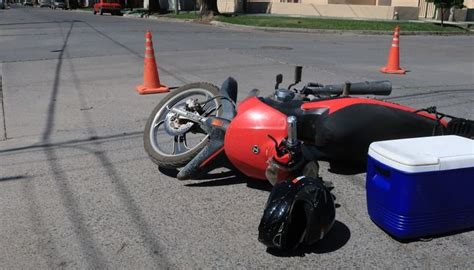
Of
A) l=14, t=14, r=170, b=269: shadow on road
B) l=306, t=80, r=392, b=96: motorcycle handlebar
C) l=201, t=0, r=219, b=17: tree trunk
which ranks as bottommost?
l=14, t=14, r=170, b=269: shadow on road

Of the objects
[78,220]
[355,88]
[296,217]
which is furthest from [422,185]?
[78,220]

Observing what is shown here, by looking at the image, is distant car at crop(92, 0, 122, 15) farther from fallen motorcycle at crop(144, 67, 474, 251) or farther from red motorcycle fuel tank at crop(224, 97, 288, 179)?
red motorcycle fuel tank at crop(224, 97, 288, 179)

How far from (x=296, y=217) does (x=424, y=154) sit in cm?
87

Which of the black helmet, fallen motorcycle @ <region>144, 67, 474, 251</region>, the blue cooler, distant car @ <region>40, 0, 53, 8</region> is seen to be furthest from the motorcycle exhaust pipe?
distant car @ <region>40, 0, 53, 8</region>

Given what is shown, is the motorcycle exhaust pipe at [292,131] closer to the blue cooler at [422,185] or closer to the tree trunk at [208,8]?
the blue cooler at [422,185]

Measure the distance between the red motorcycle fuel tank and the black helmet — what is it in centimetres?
69

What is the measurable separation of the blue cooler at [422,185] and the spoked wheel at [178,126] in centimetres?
168

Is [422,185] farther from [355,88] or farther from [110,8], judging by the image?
[110,8]

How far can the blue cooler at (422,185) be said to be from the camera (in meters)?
3.08

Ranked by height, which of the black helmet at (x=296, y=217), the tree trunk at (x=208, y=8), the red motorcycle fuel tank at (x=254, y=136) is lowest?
the black helmet at (x=296, y=217)

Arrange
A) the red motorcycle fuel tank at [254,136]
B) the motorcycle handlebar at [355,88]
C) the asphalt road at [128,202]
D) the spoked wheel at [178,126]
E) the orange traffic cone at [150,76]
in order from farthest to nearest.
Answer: the orange traffic cone at [150,76]
the motorcycle handlebar at [355,88]
the spoked wheel at [178,126]
the red motorcycle fuel tank at [254,136]
the asphalt road at [128,202]

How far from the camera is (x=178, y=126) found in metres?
4.88

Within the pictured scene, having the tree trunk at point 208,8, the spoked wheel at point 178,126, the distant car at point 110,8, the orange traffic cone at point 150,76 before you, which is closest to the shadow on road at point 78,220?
the spoked wheel at point 178,126

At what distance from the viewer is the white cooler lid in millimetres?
3037
